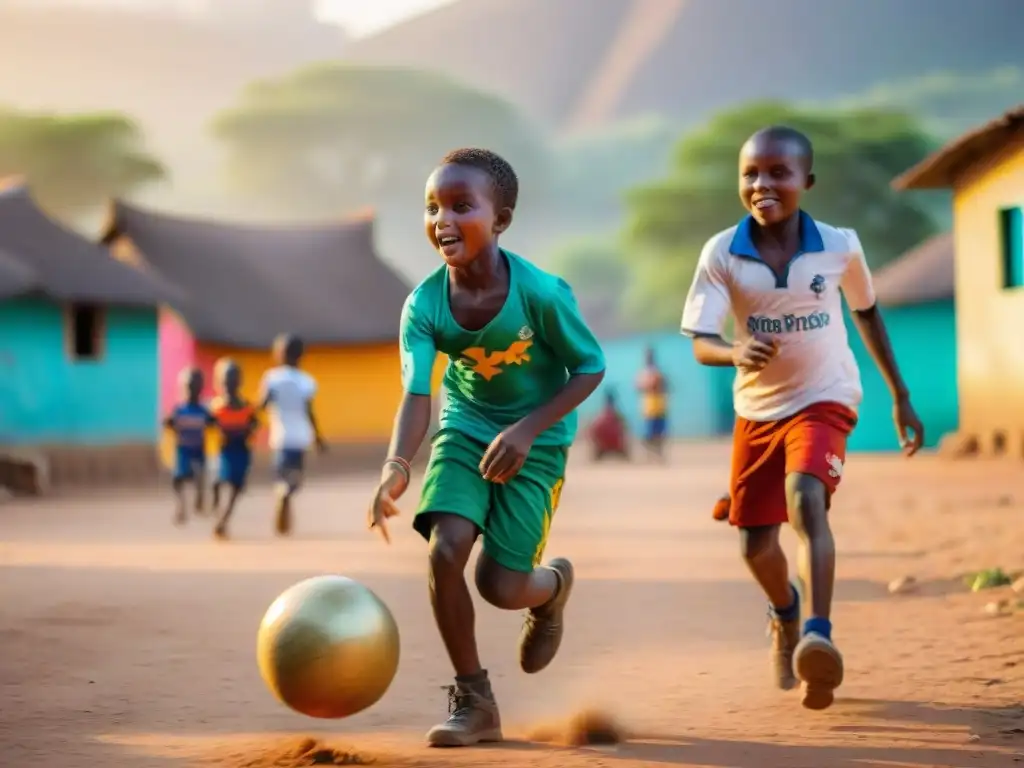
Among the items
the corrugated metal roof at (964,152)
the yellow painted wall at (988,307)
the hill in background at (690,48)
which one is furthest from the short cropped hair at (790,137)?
the hill in background at (690,48)

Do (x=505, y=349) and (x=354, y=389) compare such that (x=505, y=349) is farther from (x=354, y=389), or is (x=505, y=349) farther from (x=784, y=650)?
(x=354, y=389)

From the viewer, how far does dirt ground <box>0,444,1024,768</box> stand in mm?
4754

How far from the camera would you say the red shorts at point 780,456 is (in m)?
5.38

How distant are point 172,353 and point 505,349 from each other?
74.1 feet

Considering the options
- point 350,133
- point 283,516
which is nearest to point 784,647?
point 283,516

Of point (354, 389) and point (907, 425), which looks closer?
point (907, 425)

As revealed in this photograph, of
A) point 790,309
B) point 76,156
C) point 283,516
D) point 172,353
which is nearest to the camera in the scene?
point 790,309

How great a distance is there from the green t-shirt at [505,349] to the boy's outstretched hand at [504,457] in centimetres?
23

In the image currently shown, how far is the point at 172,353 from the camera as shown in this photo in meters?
26.9

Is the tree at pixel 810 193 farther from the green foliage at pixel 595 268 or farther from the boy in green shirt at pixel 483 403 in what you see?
the boy in green shirt at pixel 483 403

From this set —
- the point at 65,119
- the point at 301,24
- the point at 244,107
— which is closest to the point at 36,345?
the point at 65,119

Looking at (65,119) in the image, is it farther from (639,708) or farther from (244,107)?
(639,708)

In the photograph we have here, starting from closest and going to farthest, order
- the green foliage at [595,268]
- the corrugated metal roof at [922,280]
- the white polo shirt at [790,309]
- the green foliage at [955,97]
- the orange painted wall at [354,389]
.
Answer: the white polo shirt at [790,309], the corrugated metal roof at [922,280], the orange painted wall at [354,389], the green foliage at [595,268], the green foliage at [955,97]

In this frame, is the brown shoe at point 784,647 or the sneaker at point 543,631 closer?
the sneaker at point 543,631
